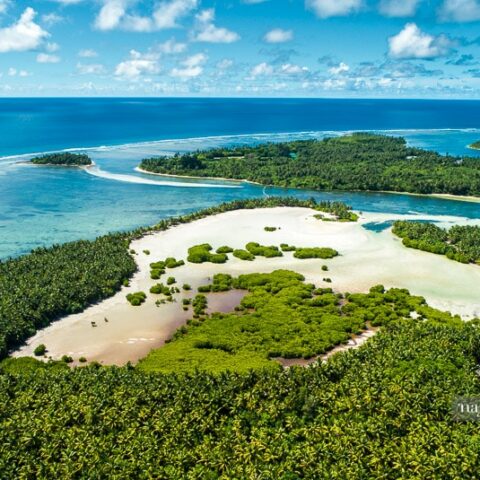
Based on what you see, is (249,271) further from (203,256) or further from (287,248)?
(287,248)

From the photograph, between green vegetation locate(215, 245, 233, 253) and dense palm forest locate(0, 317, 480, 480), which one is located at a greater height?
green vegetation locate(215, 245, 233, 253)

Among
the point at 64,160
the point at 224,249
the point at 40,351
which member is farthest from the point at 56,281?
the point at 64,160

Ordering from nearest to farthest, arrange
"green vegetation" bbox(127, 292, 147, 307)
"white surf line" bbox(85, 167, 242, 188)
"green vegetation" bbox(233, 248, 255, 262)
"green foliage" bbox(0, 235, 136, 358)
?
"green foliage" bbox(0, 235, 136, 358) < "green vegetation" bbox(127, 292, 147, 307) < "green vegetation" bbox(233, 248, 255, 262) < "white surf line" bbox(85, 167, 242, 188)

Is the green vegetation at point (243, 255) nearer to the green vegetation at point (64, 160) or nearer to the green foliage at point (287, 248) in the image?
the green foliage at point (287, 248)

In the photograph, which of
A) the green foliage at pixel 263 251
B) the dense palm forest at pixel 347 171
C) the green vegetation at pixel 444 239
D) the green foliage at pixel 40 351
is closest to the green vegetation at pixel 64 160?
the dense palm forest at pixel 347 171

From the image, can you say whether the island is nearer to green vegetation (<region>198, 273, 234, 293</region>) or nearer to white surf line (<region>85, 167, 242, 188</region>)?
green vegetation (<region>198, 273, 234, 293</region>)

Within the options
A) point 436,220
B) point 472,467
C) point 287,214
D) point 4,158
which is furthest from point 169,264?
point 4,158

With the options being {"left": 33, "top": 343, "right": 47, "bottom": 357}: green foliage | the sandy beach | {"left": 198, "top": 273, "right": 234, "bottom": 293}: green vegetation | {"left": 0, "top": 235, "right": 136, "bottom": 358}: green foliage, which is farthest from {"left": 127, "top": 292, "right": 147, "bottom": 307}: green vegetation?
{"left": 33, "top": 343, "right": 47, "bottom": 357}: green foliage

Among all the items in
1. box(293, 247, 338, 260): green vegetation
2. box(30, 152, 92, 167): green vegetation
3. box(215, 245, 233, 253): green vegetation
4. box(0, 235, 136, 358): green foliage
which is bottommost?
box(293, 247, 338, 260): green vegetation
